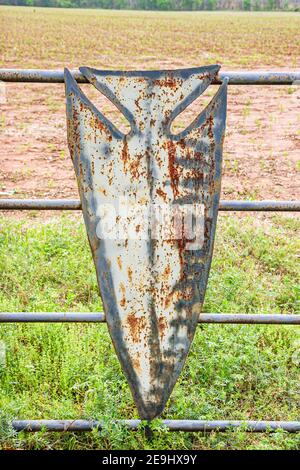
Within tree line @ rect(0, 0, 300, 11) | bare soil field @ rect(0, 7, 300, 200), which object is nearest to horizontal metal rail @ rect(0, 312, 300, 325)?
bare soil field @ rect(0, 7, 300, 200)

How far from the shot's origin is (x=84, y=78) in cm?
193

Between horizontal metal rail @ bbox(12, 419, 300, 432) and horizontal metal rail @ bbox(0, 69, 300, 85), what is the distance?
46.3 inches

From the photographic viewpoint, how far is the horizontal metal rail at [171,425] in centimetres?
217

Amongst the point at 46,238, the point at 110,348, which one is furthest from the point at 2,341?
the point at 46,238

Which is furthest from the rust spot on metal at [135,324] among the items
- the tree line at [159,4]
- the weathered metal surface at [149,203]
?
the tree line at [159,4]

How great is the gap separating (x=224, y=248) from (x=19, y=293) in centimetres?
139

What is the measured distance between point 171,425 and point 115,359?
0.60m

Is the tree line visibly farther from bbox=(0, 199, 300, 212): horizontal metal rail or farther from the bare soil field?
bbox=(0, 199, 300, 212): horizontal metal rail

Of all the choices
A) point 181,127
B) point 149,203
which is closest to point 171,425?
point 149,203

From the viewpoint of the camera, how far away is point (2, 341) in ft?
9.29

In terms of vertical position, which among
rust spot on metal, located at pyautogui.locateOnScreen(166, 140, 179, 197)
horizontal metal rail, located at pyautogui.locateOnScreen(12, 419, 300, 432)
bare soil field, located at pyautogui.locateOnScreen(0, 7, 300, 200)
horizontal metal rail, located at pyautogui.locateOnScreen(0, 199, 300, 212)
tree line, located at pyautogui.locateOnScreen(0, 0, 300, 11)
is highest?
rust spot on metal, located at pyautogui.locateOnScreen(166, 140, 179, 197)

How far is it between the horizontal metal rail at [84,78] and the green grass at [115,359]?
3.74ft

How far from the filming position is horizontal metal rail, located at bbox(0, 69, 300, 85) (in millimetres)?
1924
